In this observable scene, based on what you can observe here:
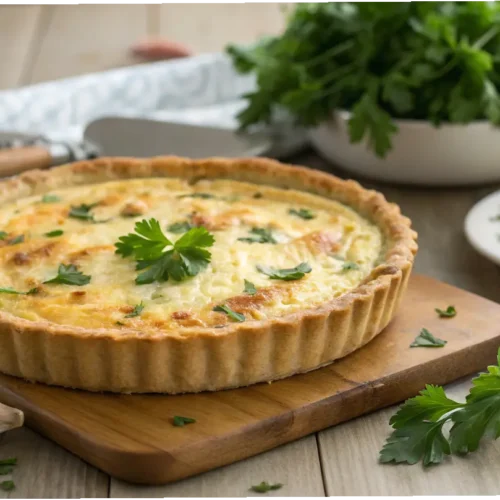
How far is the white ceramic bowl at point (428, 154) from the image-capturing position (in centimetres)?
479

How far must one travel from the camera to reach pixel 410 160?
489 centimetres

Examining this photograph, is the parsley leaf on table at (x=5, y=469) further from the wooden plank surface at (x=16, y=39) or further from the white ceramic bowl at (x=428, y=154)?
the wooden plank surface at (x=16, y=39)

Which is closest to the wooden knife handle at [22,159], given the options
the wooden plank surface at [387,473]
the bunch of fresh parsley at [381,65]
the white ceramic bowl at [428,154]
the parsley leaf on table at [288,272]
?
the bunch of fresh parsley at [381,65]

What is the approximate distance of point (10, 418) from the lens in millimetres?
2773

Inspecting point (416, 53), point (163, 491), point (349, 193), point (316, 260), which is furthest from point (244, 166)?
point (163, 491)

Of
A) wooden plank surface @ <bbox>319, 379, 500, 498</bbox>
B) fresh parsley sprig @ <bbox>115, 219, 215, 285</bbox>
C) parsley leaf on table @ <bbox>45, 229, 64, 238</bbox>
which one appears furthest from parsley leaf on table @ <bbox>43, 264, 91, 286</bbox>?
wooden plank surface @ <bbox>319, 379, 500, 498</bbox>

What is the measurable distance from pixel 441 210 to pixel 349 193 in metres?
1.04

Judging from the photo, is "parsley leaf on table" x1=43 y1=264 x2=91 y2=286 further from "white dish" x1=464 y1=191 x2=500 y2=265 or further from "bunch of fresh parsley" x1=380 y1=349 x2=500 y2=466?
"white dish" x1=464 y1=191 x2=500 y2=265

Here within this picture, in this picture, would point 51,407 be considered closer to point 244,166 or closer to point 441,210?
point 244,166

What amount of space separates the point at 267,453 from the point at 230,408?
0.54 ft

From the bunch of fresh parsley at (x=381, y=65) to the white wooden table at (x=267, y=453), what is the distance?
1.50 ft

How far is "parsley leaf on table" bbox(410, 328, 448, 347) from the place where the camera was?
3.31 metres

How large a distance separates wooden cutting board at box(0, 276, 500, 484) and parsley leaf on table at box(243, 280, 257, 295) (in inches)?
12.2

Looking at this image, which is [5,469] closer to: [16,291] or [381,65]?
[16,291]
